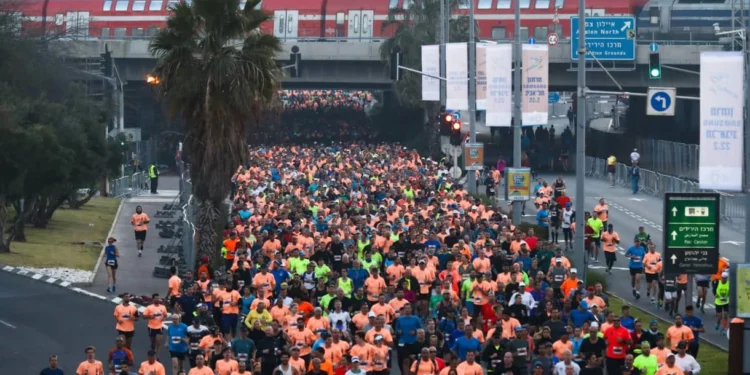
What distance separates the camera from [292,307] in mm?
20078

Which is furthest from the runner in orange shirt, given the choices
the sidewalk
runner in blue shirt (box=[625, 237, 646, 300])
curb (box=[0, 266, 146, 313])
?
runner in blue shirt (box=[625, 237, 646, 300])

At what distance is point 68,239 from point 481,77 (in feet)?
39.6

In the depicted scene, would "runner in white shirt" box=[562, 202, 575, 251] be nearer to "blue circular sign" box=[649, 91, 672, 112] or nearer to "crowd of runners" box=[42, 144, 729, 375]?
"crowd of runners" box=[42, 144, 729, 375]

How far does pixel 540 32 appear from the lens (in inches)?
2712

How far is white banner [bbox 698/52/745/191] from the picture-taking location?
2136 cm

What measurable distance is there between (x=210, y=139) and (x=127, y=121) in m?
50.4

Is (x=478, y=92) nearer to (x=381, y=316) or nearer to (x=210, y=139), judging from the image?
(x=210, y=139)

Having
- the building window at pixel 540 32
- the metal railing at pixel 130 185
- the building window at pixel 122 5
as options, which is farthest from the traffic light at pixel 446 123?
the building window at pixel 122 5

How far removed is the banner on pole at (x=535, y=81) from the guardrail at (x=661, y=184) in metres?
6.35

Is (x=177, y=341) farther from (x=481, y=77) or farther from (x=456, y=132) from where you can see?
(x=481, y=77)

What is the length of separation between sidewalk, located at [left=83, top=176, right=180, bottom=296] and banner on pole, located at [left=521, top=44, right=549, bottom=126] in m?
9.24

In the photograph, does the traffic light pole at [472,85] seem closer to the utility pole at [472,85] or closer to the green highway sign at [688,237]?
the utility pole at [472,85]

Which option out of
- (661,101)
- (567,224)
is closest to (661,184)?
(567,224)

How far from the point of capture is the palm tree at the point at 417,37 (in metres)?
65.9
